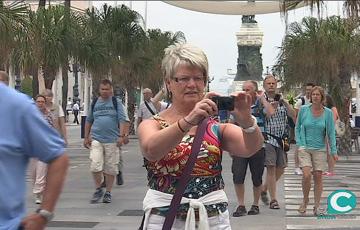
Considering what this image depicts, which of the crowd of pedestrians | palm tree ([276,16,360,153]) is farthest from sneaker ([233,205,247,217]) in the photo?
palm tree ([276,16,360,153])

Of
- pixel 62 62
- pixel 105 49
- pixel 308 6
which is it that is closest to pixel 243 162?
pixel 308 6

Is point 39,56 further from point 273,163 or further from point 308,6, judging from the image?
point 273,163

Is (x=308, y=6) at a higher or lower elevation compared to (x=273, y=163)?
higher

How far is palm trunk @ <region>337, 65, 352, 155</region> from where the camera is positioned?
69.8ft

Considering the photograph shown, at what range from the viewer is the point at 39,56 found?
1797 centimetres

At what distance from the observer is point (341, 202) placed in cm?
953

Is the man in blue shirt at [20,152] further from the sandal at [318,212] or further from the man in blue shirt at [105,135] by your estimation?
the man in blue shirt at [105,135]

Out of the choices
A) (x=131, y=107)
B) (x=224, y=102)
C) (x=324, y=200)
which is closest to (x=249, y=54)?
(x=131, y=107)

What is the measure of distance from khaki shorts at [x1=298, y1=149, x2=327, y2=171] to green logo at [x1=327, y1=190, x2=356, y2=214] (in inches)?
15.5

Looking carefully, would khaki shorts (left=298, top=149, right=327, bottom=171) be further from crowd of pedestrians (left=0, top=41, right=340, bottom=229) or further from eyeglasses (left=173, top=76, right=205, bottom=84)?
eyeglasses (left=173, top=76, right=205, bottom=84)

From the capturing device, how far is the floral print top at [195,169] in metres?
3.44

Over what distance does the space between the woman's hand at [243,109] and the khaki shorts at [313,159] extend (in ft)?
20.2

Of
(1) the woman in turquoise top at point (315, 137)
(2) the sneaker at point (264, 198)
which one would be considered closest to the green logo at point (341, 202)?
(1) the woman in turquoise top at point (315, 137)

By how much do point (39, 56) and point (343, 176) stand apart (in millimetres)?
8040
